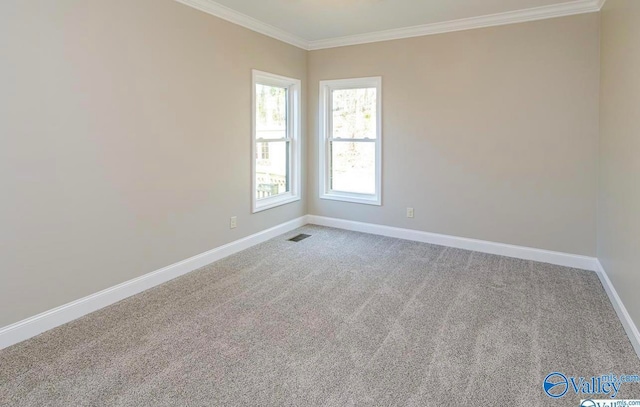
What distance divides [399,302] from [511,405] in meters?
1.22

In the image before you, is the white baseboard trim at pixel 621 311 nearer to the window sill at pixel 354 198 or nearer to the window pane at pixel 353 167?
the window sill at pixel 354 198

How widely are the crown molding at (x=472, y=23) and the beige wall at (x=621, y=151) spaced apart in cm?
26

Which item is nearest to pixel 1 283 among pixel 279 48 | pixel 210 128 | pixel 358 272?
pixel 210 128

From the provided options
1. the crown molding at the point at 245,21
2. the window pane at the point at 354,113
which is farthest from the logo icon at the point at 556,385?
the crown molding at the point at 245,21

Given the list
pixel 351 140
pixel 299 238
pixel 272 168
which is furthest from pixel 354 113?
pixel 299 238

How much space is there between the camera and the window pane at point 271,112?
4594mm

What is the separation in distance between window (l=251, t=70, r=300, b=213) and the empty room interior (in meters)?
0.04

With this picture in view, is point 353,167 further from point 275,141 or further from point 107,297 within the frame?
point 107,297

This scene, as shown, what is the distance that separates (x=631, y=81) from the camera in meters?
2.53

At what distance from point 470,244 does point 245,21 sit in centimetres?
356

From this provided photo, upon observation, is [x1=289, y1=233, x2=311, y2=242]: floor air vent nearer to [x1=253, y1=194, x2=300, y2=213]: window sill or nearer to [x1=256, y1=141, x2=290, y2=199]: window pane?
[x1=253, y1=194, x2=300, y2=213]: window sill

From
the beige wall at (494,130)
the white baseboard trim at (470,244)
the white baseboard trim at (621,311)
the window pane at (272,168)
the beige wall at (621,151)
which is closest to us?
the white baseboard trim at (621,311)

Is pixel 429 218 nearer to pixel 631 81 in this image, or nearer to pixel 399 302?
pixel 399 302

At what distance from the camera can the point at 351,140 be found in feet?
16.9
